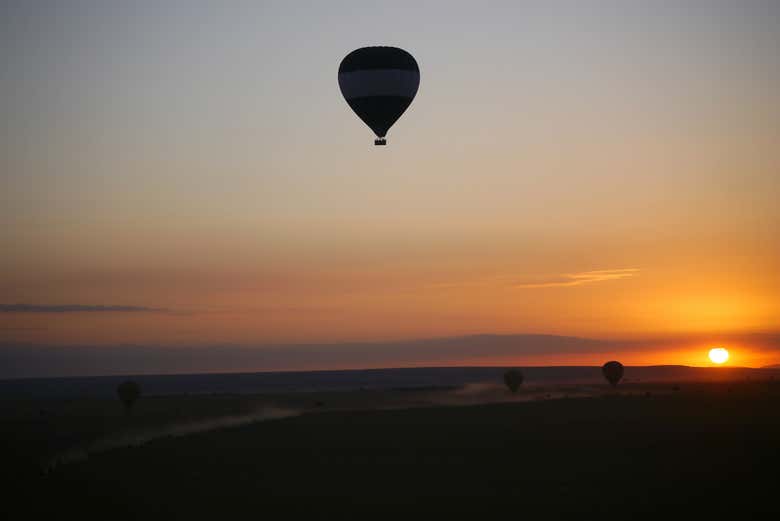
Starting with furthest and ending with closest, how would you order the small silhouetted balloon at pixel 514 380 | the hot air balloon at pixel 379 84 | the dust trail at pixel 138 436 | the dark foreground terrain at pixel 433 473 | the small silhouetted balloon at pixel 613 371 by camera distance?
the small silhouetted balloon at pixel 613 371, the small silhouetted balloon at pixel 514 380, the hot air balloon at pixel 379 84, the dust trail at pixel 138 436, the dark foreground terrain at pixel 433 473

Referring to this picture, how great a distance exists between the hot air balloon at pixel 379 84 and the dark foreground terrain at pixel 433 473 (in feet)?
55.4

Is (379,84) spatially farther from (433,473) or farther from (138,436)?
(138,436)

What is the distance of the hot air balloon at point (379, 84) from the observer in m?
60.9

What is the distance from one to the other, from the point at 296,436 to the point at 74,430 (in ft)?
71.6

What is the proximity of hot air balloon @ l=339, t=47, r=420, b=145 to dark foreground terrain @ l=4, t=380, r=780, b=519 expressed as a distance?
55.4 feet

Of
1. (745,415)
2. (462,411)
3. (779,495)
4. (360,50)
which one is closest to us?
(779,495)

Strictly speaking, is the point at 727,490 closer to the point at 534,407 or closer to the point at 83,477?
the point at 83,477

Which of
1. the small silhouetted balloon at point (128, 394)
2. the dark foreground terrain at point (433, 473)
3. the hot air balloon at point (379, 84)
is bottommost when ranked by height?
the dark foreground terrain at point (433, 473)

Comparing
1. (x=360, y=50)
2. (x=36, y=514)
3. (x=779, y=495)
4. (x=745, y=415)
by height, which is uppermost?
(x=360, y=50)

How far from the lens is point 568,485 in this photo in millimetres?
42188

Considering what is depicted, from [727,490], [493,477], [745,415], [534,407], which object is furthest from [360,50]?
[534,407]

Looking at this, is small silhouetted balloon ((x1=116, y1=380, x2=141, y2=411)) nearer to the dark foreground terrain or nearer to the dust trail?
the dust trail

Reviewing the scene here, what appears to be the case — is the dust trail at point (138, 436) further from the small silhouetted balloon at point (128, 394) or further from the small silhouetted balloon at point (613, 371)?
the small silhouetted balloon at point (613, 371)

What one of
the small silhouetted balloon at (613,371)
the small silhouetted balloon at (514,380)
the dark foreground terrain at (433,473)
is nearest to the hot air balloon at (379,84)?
the dark foreground terrain at (433,473)
